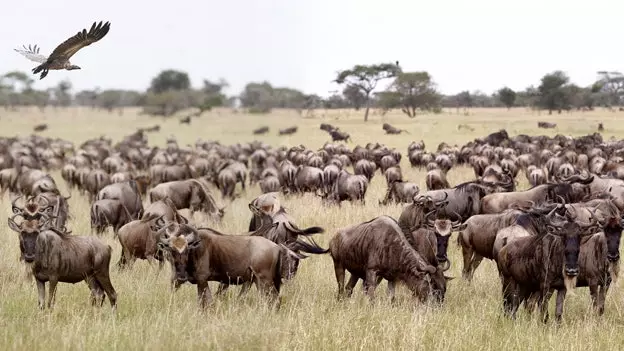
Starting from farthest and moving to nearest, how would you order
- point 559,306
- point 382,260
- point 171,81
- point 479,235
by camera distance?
point 171,81
point 479,235
point 382,260
point 559,306

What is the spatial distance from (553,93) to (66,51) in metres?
78.6

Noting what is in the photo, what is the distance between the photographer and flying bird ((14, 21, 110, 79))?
7.99 metres

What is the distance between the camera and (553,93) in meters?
80.6

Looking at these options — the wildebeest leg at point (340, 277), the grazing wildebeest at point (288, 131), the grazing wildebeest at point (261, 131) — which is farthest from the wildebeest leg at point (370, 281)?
the grazing wildebeest at point (261, 131)

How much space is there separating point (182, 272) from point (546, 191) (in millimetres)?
7990

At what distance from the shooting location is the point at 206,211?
15.9m

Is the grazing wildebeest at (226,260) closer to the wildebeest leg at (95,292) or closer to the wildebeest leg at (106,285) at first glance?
the wildebeest leg at (106,285)

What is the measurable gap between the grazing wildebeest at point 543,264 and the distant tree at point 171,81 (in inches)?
3474

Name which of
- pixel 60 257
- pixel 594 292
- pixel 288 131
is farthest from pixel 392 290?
pixel 288 131

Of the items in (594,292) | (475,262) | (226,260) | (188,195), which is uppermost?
(226,260)

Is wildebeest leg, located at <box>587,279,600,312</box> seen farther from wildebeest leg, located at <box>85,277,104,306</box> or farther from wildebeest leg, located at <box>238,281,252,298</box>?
wildebeest leg, located at <box>85,277,104,306</box>

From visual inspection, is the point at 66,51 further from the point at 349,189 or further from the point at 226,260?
the point at 349,189

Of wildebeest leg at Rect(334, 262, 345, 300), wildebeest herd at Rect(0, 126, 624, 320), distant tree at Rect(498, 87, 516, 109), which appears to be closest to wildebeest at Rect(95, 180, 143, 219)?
wildebeest herd at Rect(0, 126, 624, 320)

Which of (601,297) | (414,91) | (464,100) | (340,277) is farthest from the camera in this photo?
(464,100)
